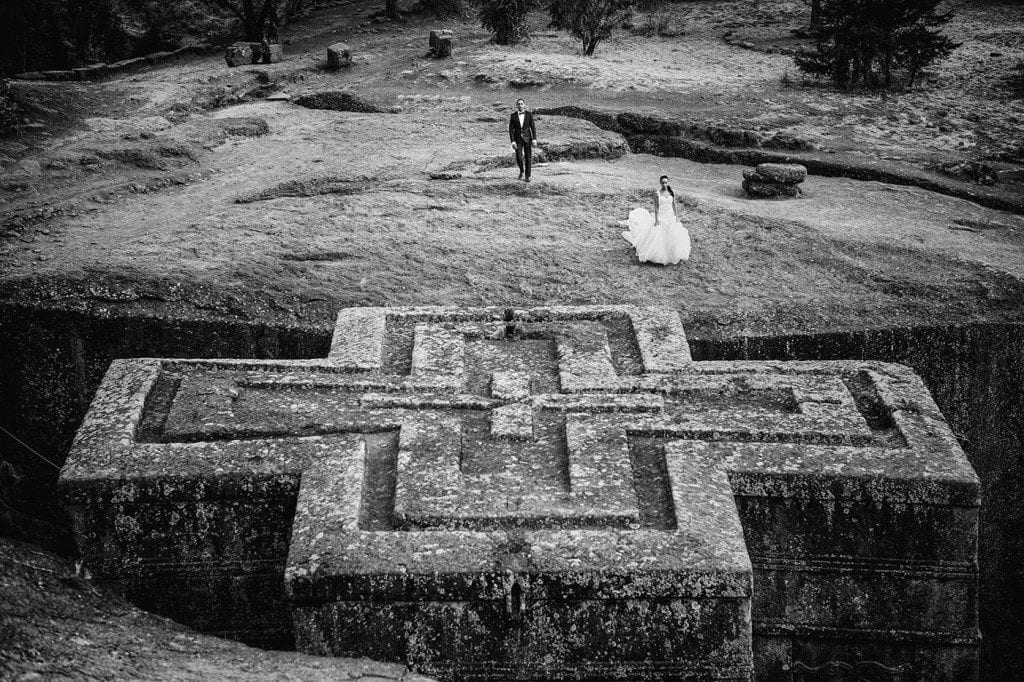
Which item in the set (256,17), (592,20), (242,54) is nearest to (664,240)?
(592,20)

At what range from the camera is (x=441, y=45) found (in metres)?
17.9

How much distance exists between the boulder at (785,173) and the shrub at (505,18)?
909 centimetres

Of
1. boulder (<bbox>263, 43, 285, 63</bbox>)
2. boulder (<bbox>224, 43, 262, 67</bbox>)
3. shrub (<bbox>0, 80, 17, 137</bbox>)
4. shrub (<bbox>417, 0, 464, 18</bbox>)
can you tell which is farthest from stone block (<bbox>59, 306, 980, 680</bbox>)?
shrub (<bbox>417, 0, 464, 18</bbox>)

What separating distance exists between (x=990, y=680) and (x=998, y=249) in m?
4.55

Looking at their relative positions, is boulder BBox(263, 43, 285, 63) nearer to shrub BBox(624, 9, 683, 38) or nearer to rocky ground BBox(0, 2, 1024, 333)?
rocky ground BBox(0, 2, 1024, 333)

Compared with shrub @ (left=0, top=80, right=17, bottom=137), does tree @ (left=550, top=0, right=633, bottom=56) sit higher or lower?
higher

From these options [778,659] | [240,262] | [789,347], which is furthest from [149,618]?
[789,347]

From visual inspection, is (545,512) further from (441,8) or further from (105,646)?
(441,8)

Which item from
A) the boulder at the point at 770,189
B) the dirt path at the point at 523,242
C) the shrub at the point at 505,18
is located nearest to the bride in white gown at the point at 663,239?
the dirt path at the point at 523,242

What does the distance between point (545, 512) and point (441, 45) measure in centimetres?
1439

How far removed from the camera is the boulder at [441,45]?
17.9m

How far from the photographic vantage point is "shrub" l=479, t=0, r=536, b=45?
62.1ft

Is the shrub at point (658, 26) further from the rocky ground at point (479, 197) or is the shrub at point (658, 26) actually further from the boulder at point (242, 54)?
the boulder at point (242, 54)

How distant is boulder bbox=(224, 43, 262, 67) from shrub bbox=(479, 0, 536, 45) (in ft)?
15.4
